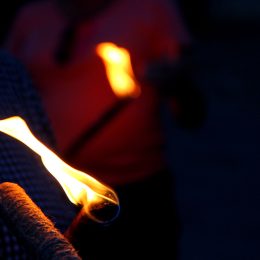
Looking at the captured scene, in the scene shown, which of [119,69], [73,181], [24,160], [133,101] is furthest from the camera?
[133,101]

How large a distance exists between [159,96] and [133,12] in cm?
35

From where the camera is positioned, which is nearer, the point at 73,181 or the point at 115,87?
the point at 73,181

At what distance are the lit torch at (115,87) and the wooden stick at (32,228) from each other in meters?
1.15

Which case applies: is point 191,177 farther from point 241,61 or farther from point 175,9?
point 241,61

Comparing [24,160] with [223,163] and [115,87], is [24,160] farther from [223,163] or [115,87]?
[223,163]

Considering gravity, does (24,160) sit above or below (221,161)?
below

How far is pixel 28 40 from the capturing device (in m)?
2.27

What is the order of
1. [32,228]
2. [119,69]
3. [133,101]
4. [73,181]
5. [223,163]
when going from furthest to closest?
[223,163] → [133,101] → [119,69] → [73,181] → [32,228]

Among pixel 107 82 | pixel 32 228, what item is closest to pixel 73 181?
pixel 32 228

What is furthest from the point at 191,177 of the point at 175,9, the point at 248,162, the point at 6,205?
the point at 6,205

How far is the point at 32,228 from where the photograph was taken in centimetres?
49

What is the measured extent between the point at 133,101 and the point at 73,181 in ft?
4.12

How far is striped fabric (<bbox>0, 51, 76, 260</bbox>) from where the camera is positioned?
699 mm

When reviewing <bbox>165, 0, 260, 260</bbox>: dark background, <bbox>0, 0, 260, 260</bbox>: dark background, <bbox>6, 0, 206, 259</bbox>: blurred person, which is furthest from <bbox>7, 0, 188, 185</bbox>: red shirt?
<bbox>165, 0, 260, 260</bbox>: dark background
